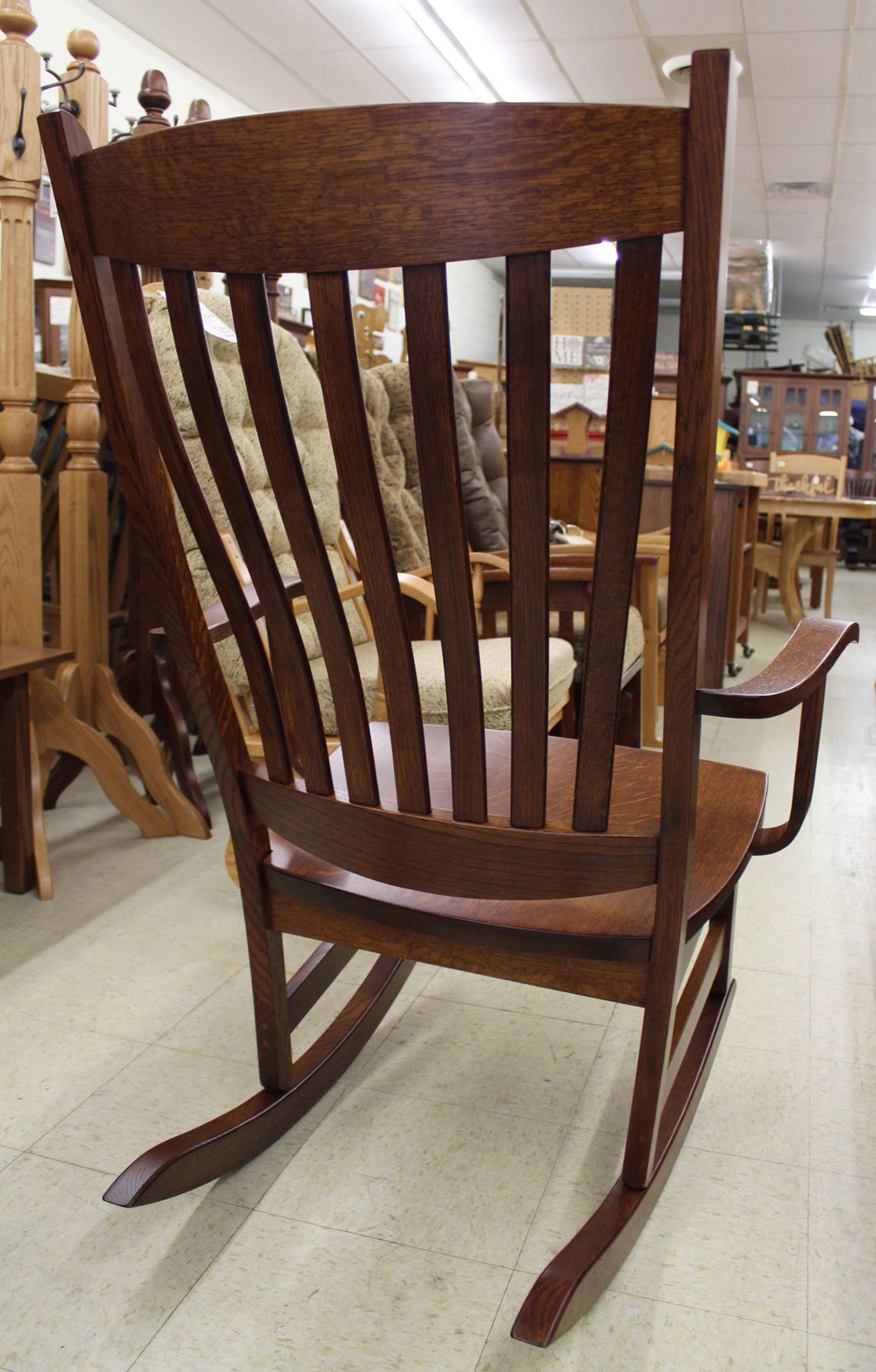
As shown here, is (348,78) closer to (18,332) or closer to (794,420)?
(18,332)

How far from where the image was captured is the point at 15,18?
1841mm

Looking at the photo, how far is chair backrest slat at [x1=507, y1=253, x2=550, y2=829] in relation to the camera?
0.70 metres

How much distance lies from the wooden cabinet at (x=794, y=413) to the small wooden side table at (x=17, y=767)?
9612 millimetres

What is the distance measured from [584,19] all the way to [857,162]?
2807mm

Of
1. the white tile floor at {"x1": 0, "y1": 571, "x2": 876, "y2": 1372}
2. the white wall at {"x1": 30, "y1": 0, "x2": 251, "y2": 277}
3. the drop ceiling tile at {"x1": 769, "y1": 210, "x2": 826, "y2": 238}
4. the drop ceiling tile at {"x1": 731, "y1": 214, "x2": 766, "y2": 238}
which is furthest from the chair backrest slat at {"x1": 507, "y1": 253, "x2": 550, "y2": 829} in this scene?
the drop ceiling tile at {"x1": 769, "y1": 210, "x2": 826, "y2": 238}

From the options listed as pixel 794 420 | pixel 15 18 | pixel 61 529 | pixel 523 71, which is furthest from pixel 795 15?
pixel 794 420

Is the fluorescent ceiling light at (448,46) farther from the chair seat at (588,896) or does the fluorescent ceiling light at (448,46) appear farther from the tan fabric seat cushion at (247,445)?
the chair seat at (588,896)

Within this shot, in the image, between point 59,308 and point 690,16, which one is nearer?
point 59,308

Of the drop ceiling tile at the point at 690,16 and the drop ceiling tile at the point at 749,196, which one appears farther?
the drop ceiling tile at the point at 749,196

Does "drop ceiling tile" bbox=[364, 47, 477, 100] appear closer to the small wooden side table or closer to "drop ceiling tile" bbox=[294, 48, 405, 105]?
"drop ceiling tile" bbox=[294, 48, 405, 105]

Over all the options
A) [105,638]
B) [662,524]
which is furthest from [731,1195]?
[662,524]

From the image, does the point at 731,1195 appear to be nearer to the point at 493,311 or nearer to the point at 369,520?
the point at 369,520

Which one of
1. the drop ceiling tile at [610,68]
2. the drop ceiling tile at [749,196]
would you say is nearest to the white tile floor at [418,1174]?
the drop ceiling tile at [610,68]

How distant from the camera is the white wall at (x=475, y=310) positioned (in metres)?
10.3
